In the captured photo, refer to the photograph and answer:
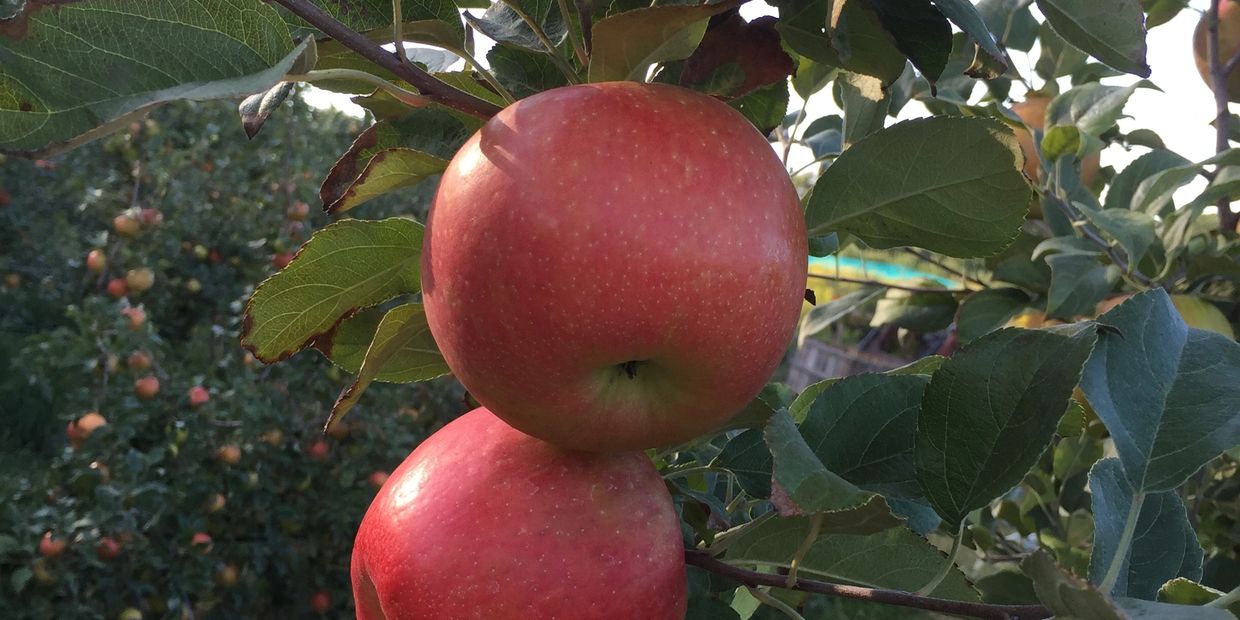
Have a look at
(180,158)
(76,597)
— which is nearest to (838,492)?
(76,597)

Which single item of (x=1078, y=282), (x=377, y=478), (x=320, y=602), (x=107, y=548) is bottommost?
(x=320, y=602)

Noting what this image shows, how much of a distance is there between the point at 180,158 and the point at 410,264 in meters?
2.90

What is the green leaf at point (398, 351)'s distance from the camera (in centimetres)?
53

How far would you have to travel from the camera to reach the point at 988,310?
1328mm

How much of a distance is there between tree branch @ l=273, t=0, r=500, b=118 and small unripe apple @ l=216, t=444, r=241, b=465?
1.98 m

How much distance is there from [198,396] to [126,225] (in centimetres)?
69

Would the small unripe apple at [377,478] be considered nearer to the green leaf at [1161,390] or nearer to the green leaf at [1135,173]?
the green leaf at [1135,173]

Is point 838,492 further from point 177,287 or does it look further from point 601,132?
point 177,287

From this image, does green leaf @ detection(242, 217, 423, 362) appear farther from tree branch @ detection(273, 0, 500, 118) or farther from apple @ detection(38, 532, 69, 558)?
apple @ detection(38, 532, 69, 558)

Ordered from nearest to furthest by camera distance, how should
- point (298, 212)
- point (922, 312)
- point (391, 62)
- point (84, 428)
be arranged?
point (391, 62), point (922, 312), point (84, 428), point (298, 212)

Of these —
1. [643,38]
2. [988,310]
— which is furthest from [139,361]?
[643,38]

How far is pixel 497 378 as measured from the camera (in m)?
0.45

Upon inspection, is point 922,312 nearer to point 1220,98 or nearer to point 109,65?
point 1220,98

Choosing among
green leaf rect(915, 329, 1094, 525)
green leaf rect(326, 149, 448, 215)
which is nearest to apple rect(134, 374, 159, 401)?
green leaf rect(326, 149, 448, 215)
